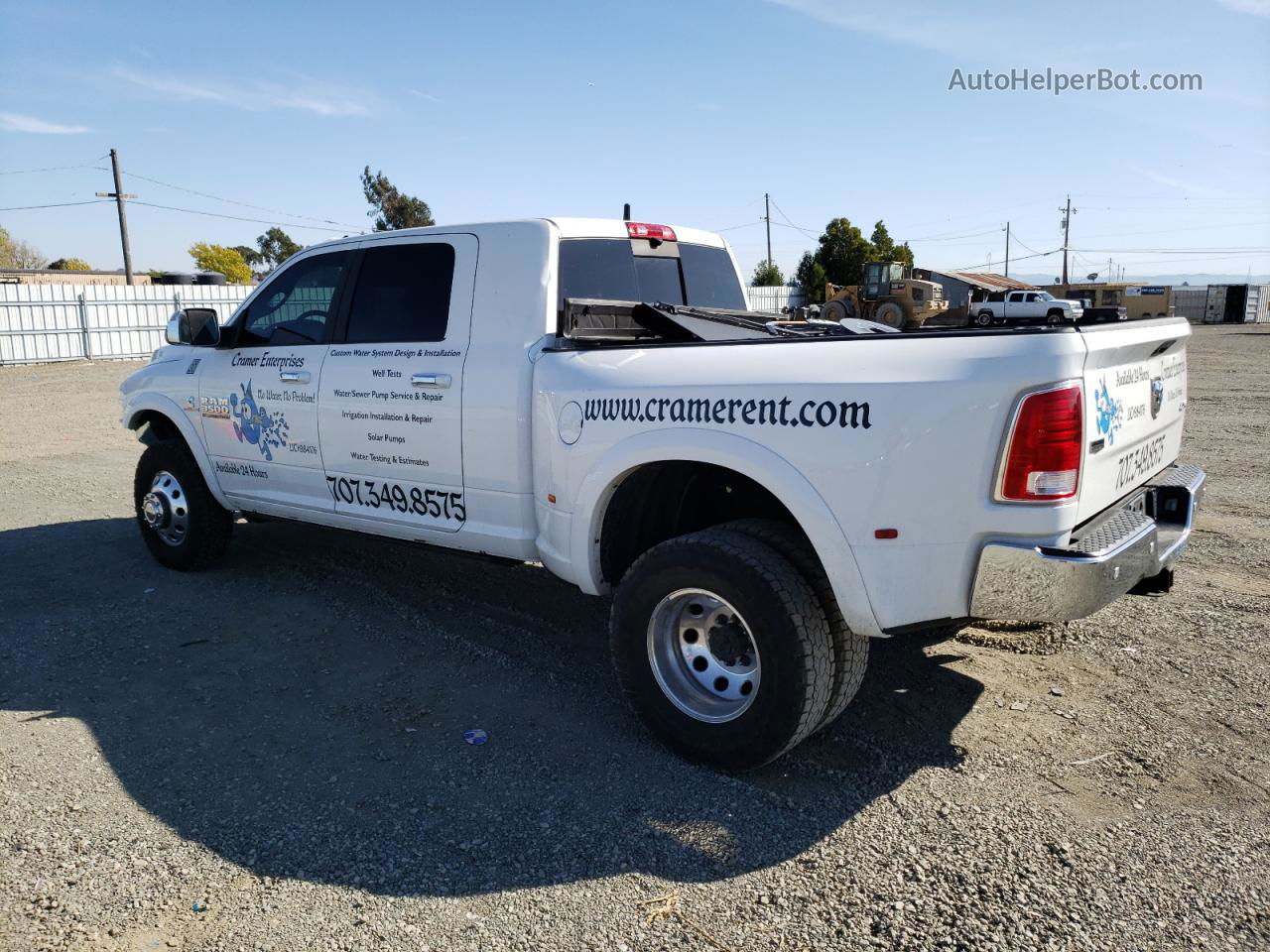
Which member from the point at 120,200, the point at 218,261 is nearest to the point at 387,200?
the point at 120,200

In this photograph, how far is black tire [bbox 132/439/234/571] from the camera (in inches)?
232

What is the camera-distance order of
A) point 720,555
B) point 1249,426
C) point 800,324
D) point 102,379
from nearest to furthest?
point 720,555 < point 800,324 < point 1249,426 < point 102,379

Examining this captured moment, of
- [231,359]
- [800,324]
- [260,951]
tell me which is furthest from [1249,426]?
[260,951]

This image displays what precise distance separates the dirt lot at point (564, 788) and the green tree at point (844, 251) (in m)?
49.3

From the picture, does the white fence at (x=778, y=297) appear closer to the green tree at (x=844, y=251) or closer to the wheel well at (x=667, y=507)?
the green tree at (x=844, y=251)

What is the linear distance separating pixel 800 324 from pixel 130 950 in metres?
4.02

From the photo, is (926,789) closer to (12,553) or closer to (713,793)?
(713,793)

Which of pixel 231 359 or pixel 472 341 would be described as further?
pixel 231 359

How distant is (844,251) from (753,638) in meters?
52.4

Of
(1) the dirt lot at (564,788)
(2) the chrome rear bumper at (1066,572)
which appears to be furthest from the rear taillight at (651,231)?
(2) the chrome rear bumper at (1066,572)

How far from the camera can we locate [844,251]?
5275 cm

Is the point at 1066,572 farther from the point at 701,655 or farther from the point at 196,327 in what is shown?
A: the point at 196,327

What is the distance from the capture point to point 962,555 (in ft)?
9.73

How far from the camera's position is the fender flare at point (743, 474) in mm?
3141
